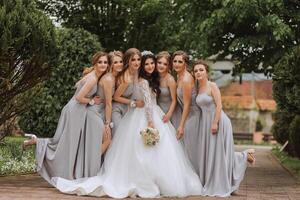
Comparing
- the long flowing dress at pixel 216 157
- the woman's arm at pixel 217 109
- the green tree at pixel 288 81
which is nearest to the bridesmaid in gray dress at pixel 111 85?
the long flowing dress at pixel 216 157

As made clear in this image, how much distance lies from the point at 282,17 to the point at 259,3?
1.03 metres

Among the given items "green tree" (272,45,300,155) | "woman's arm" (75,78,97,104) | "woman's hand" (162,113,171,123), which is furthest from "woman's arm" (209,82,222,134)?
"green tree" (272,45,300,155)

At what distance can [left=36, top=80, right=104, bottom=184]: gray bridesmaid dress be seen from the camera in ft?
29.3

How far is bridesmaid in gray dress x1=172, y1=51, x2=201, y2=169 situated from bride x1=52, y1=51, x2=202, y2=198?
212 millimetres

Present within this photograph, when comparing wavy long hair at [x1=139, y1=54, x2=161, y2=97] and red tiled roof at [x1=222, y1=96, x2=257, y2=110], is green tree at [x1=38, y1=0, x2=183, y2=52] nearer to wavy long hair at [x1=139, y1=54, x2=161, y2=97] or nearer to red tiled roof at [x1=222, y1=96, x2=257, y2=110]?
wavy long hair at [x1=139, y1=54, x2=161, y2=97]

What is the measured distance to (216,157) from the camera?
885cm

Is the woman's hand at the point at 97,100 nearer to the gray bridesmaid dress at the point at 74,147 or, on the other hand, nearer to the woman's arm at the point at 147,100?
the gray bridesmaid dress at the point at 74,147

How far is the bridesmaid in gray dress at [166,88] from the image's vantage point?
29.3 ft

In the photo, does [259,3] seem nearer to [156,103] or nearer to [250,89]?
[156,103]

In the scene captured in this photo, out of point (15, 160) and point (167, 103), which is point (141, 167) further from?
point (15, 160)

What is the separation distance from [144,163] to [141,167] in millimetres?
76

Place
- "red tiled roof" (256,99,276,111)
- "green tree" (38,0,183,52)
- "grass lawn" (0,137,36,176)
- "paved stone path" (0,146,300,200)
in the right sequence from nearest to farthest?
"paved stone path" (0,146,300,200) → "grass lawn" (0,137,36,176) → "green tree" (38,0,183,52) → "red tiled roof" (256,99,276,111)

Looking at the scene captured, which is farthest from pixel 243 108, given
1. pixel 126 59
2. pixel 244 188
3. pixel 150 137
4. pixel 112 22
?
pixel 150 137

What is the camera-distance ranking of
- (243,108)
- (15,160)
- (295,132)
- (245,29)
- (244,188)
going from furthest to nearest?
(243,108) → (295,132) → (245,29) → (15,160) → (244,188)
